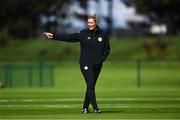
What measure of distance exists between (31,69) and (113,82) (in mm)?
5156

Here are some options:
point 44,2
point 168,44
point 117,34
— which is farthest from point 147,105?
point 117,34

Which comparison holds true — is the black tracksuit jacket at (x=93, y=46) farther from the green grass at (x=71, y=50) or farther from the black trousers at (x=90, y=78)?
the green grass at (x=71, y=50)

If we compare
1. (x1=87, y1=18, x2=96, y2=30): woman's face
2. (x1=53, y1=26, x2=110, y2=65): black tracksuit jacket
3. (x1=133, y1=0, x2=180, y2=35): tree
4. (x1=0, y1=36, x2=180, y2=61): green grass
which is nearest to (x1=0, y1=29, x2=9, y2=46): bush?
(x1=0, y1=36, x2=180, y2=61): green grass

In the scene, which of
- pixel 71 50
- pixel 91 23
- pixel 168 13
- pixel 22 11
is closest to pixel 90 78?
pixel 91 23

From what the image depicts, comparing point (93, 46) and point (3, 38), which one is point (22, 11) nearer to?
point (3, 38)

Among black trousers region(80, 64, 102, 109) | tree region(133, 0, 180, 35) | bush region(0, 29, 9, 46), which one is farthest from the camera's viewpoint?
bush region(0, 29, 9, 46)

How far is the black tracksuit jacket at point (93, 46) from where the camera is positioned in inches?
690

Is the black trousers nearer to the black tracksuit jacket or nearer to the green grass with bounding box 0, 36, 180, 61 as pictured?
the black tracksuit jacket

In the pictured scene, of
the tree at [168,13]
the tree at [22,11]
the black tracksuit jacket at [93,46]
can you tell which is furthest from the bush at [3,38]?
the black tracksuit jacket at [93,46]

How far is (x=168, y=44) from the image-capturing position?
6975cm

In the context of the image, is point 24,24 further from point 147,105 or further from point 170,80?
point 147,105

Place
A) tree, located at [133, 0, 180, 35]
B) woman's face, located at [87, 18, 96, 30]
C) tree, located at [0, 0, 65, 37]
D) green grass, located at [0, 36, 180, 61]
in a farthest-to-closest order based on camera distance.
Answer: tree, located at [133, 0, 180, 35] → tree, located at [0, 0, 65, 37] → green grass, located at [0, 36, 180, 61] → woman's face, located at [87, 18, 96, 30]

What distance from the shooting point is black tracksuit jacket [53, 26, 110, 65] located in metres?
17.5

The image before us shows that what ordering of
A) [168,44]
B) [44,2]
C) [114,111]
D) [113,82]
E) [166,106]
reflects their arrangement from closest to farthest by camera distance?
[114,111] → [166,106] → [113,82] → [168,44] → [44,2]
